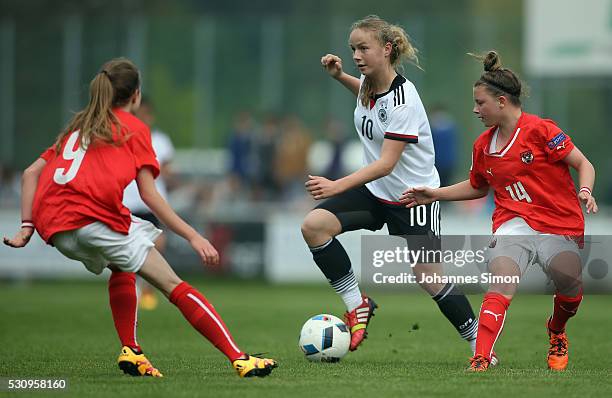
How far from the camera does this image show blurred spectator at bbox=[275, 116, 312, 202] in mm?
20219

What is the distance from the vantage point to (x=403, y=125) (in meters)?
7.30

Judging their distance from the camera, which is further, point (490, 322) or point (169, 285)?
point (490, 322)

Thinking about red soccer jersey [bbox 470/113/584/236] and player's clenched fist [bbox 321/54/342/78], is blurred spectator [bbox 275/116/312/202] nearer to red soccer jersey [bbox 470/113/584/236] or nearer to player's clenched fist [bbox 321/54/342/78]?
player's clenched fist [bbox 321/54/342/78]

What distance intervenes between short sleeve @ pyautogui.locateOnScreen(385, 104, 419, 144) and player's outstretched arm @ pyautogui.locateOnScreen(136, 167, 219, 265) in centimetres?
175

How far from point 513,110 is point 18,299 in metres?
9.08

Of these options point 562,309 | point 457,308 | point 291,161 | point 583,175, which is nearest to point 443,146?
point 291,161

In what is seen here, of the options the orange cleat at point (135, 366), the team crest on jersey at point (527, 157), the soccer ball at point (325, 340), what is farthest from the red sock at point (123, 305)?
the team crest on jersey at point (527, 157)

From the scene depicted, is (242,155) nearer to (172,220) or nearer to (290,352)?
(290,352)

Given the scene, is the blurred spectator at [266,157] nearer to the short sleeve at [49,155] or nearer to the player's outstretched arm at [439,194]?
the player's outstretched arm at [439,194]

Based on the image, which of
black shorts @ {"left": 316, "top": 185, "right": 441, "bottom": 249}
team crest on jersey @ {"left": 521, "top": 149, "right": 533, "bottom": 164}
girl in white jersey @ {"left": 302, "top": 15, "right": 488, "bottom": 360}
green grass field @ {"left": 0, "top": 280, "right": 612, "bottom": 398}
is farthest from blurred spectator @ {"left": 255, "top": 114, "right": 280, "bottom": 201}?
team crest on jersey @ {"left": 521, "top": 149, "right": 533, "bottom": 164}

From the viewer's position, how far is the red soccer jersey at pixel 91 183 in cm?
610

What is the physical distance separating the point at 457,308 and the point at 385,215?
810mm

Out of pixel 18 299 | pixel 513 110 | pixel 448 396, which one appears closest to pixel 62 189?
pixel 448 396

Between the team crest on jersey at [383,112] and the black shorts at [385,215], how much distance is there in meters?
0.57
